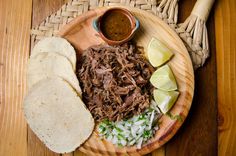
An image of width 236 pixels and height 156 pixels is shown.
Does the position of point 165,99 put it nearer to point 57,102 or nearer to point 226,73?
point 226,73

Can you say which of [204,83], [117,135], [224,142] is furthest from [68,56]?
[224,142]

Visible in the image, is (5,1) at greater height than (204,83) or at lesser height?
greater

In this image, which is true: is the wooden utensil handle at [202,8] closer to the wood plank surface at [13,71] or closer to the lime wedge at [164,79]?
the lime wedge at [164,79]

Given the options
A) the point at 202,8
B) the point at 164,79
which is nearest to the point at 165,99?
the point at 164,79

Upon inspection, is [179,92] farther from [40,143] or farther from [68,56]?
[40,143]

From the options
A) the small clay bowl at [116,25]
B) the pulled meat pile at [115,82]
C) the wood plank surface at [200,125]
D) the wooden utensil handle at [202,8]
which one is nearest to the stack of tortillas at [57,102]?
the pulled meat pile at [115,82]

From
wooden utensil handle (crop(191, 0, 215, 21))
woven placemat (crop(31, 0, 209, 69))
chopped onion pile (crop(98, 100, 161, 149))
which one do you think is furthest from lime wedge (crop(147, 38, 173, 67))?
wooden utensil handle (crop(191, 0, 215, 21))

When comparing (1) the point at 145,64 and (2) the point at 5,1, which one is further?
(2) the point at 5,1

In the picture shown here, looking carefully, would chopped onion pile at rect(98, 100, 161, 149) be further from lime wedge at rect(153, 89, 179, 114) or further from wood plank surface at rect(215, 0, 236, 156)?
wood plank surface at rect(215, 0, 236, 156)
